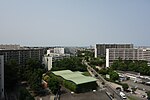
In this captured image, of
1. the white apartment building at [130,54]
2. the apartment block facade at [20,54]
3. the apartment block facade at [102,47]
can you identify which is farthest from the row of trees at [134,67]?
the apartment block facade at [102,47]

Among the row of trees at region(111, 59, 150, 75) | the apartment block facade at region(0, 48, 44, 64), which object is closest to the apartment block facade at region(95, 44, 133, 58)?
the row of trees at region(111, 59, 150, 75)

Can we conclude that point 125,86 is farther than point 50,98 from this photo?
Yes

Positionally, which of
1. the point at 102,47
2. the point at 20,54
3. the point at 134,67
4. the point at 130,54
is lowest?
the point at 134,67

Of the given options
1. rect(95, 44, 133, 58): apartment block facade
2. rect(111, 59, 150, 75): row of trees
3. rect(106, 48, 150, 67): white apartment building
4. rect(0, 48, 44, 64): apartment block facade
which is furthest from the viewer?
rect(95, 44, 133, 58): apartment block facade

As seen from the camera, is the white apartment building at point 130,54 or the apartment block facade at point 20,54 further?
the white apartment building at point 130,54

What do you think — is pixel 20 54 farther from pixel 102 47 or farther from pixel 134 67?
pixel 102 47

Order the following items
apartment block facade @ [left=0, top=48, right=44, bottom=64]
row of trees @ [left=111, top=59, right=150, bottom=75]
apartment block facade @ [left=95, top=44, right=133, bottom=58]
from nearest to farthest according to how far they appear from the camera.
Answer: row of trees @ [left=111, top=59, right=150, bottom=75] < apartment block facade @ [left=0, top=48, right=44, bottom=64] < apartment block facade @ [left=95, top=44, right=133, bottom=58]

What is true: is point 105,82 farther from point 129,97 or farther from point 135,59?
point 135,59

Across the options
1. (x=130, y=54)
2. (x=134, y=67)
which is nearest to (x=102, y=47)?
(x=130, y=54)

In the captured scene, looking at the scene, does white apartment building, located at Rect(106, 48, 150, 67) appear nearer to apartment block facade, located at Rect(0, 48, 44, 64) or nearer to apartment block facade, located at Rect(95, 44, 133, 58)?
apartment block facade, located at Rect(95, 44, 133, 58)

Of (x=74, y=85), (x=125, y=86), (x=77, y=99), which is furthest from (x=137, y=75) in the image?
(x=77, y=99)

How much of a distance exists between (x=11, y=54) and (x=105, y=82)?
14046 mm

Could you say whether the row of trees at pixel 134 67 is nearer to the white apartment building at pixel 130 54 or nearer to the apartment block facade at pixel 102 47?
the white apartment building at pixel 130 54

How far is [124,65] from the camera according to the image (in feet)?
108
